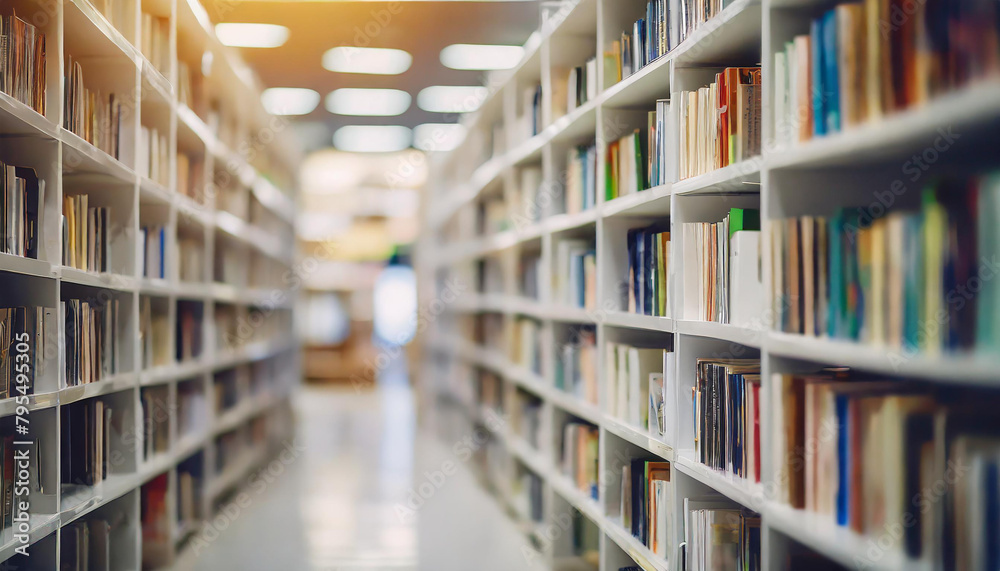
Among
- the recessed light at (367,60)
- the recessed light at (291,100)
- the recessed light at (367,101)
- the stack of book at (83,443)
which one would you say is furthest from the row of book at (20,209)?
the recessed light at (367,101)

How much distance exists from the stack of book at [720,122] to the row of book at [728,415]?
1.92 feet

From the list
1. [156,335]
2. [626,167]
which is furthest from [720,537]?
[156,335]

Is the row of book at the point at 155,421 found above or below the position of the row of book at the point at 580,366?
below

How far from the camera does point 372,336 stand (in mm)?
13250

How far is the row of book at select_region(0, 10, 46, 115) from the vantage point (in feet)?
6.89

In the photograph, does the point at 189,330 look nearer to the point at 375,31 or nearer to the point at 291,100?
the point at 375,31

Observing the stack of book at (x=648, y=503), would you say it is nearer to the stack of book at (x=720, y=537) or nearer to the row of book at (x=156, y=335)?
the stack of book at (x=720, y=537)

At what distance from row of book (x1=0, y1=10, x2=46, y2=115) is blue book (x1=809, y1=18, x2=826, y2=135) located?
211 cm

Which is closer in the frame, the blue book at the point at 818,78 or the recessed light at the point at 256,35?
the blue book at the point at 818,78

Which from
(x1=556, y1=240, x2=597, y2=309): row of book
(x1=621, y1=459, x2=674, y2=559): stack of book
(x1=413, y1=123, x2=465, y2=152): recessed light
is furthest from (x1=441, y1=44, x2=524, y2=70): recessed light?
(x1=621, y1=459, x2=674, y2=559): stack of book

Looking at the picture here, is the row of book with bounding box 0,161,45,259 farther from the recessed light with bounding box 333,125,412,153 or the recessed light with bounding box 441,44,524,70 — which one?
the recessed light with bounding box 333,125,412,153

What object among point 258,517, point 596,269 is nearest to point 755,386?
point 596,269

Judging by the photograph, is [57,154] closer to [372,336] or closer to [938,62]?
[938,62]

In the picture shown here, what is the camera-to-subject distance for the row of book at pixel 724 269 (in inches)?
79.1
